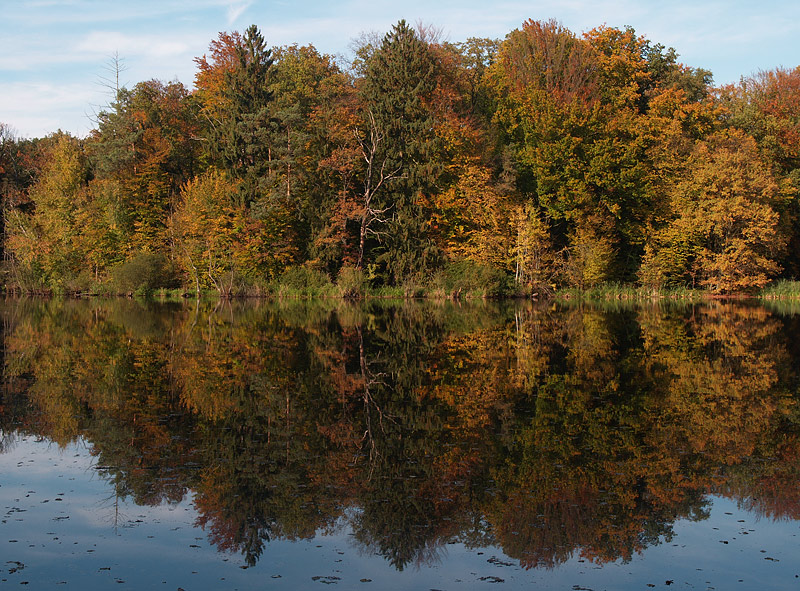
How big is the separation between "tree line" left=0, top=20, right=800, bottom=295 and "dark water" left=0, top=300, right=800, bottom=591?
1113 inches

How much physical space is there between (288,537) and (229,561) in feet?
1.98

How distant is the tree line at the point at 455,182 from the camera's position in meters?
43.4

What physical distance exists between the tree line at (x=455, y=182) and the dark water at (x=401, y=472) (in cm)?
2827

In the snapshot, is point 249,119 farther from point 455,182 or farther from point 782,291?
point 782,291

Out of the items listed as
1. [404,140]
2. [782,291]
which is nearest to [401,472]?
[404,140]

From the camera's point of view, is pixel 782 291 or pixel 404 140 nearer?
pixel 404 140

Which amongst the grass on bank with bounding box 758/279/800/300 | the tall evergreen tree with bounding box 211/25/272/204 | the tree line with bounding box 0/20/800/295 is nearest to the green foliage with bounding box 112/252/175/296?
the tree line with bounding box 0/20/800/295

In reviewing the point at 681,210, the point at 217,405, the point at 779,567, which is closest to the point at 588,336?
the point at 217,405

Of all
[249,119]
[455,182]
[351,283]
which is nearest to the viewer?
[351,283]

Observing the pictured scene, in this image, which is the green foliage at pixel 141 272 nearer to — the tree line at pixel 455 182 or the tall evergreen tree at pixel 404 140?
the tree line at pixel 455 182

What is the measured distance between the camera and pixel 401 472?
24.8 feet

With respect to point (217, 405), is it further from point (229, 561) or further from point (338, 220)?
point (338, 220)

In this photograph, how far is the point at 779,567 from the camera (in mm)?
5469

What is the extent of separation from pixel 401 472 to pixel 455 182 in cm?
3923
